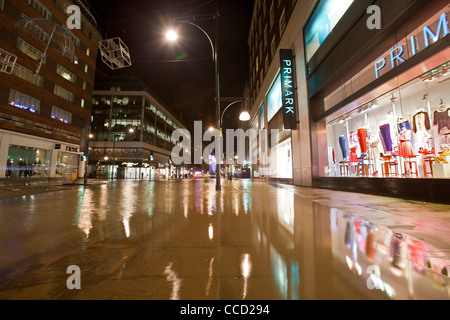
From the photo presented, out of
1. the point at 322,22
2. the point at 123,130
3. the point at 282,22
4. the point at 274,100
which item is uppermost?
the point at 282,22

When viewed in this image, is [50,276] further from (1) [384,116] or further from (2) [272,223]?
(1) [384,116]

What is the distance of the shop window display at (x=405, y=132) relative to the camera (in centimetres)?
688

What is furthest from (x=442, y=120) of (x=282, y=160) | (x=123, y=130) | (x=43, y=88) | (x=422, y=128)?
(x=123, y=130)

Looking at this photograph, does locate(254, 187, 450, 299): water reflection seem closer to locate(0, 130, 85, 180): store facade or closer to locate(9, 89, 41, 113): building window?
locate(0, 130, 85, 180): store facade

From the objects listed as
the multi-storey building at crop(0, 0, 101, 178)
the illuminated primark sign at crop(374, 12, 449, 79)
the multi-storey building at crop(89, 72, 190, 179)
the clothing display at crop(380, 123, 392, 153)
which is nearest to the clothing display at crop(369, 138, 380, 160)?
the clothing display at crop(380, 123, 392, 153)

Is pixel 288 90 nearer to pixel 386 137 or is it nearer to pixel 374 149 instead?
pixel 374 149

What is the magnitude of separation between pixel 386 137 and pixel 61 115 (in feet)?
119

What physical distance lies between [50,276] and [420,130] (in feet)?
34.9

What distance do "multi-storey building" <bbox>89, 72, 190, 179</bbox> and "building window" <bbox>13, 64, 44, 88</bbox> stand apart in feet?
60.6

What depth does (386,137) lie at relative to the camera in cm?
873

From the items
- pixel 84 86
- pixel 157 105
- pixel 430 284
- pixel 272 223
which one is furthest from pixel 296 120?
pixel 157 105

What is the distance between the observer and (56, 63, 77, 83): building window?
28.2 m

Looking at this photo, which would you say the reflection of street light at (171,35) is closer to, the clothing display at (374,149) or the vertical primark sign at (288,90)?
the vertical primark sign at (288,90)

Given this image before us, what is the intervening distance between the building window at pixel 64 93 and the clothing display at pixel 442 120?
37.1 meters
